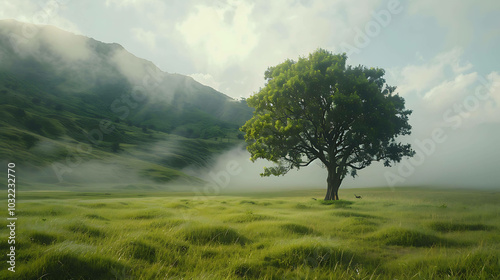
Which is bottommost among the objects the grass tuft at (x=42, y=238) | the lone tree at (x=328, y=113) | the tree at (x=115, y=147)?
the grass tuft at (x=42, y=238)

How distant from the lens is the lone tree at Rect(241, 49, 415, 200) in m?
30.8

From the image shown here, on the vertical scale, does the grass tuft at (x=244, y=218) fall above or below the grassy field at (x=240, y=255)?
below

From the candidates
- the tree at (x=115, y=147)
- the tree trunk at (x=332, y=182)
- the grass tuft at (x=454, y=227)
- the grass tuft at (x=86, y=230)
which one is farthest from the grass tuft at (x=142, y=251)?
the tree at (x=115, y=147)

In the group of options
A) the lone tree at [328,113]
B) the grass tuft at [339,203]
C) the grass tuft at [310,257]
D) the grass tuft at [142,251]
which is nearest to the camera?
the grass tuft at [310,257]

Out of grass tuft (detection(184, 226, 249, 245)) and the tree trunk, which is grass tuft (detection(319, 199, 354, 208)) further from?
grass tuft (detection(184, 226, 249, 245))

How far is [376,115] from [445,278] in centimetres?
2694

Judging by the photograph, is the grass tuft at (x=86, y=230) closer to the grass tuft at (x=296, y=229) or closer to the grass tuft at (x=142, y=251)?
the grass tuft at (x=142, y=251)

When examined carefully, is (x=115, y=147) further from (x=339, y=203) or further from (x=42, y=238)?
(x=42, y=238)

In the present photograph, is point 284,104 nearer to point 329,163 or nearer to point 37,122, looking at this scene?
point 329,163

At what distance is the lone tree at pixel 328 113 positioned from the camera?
101 ft

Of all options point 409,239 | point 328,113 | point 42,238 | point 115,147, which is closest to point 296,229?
point 409,239

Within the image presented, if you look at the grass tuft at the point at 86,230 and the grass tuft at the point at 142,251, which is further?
the grass tuft at the point at 86,230

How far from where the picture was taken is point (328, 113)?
106 feet

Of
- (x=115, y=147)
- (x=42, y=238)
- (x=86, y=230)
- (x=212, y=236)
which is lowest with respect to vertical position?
(x=212, y=236)
